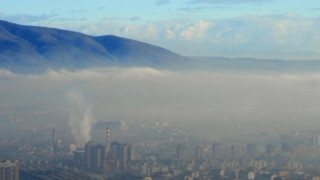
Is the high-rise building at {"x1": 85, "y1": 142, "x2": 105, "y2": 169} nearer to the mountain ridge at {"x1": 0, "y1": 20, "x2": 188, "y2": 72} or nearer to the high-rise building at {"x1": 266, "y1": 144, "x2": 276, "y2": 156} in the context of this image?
the high-rise building at {"x1": 266, "y1": 144, "x2": 276, "y2": 156}

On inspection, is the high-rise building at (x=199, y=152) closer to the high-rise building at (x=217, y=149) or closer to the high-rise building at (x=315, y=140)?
the high-rise building at (x=217, y=149)

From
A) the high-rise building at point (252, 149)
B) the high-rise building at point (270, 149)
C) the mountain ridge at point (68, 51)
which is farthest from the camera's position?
the mountain ridge at point (68, 51)

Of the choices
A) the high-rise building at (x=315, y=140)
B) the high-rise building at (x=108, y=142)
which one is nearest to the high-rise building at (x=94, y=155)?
the high-rise building at (x=108, y=142)

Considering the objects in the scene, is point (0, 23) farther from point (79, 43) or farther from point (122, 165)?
point (122, 165)

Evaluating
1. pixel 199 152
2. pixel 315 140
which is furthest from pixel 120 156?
pixel 315 140

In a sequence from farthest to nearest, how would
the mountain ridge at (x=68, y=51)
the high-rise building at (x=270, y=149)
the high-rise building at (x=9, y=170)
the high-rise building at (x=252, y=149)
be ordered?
the mountain ridge at (x=68, y=51) → the high-rise building at (x=252, y=149) → the high-rise building at (x=270, y=149) → the high-rise building at (x=9, y=170)
